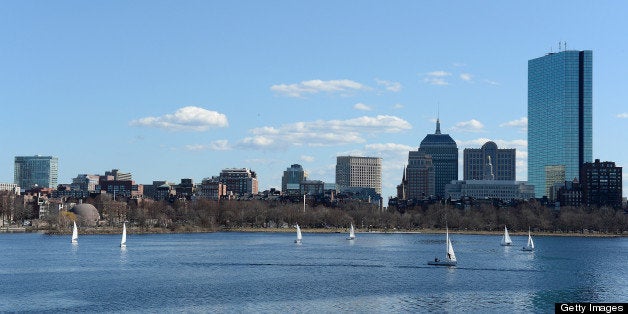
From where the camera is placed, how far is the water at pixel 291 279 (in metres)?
85.6

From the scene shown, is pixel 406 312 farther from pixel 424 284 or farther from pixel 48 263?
pixel 48 263

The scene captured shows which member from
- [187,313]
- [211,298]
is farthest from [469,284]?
[187,313]

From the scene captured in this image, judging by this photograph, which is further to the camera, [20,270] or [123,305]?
[20,270]

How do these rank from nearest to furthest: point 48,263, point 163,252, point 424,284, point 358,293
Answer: point 358,293 → point 424,284 → point 48,263 → point 163,252

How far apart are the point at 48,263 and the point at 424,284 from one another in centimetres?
5429

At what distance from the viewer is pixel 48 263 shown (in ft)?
413

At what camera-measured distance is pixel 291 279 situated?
107562 millimetres

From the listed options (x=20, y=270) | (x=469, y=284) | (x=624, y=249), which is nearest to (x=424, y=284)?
(x=469, y=284)

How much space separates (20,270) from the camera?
115 meters

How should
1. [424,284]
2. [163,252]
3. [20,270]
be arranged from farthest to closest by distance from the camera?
1. [163,252]
2. [20,270]
3. [424,284]

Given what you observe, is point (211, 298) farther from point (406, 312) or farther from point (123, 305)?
point (406, 312)

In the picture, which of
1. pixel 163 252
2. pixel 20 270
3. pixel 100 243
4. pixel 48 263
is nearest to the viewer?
pixel 20 270

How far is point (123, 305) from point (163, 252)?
6911 centimetres

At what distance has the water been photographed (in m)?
85.6
